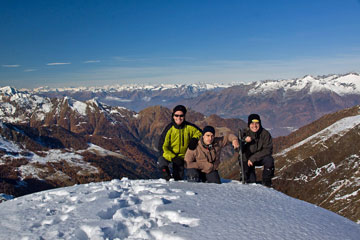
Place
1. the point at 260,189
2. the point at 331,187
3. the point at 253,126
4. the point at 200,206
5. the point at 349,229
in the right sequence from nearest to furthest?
the point at 349,229
the point at 200,206
the point at 260,189
the point at 253,126
the point at 331,187

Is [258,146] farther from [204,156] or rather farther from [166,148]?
[166,148]

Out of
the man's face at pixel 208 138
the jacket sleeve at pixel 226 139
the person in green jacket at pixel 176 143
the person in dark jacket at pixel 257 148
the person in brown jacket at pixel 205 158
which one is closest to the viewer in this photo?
the man's face at pixel 208 138

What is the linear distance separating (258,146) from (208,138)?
10.5 feet

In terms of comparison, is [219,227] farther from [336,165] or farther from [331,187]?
[336,165]

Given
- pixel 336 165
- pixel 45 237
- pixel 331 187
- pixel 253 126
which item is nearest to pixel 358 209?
pixel 331 187

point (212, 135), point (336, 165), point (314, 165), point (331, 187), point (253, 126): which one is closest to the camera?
point (212, 135)

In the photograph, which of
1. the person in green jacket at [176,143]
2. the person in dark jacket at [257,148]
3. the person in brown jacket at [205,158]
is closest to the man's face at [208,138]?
the person in brown jacket at [205,158]

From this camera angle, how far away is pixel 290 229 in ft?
22.0

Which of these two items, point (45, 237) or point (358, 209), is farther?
point (358, 209)

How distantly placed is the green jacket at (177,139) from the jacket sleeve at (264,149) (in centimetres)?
296

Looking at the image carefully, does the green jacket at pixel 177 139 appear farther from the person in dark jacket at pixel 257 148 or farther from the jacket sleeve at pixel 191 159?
the person in dark jacket at pixel 257 148

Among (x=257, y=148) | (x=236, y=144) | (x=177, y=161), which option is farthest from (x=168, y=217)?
(x=257, y=148)

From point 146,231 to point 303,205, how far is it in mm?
5675

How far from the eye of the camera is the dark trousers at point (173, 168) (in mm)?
14182
